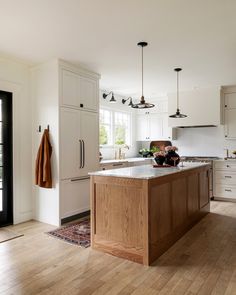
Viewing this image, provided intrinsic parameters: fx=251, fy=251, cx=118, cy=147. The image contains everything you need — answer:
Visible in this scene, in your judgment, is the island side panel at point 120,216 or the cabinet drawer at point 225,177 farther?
the cabinet drawer at point 225,177

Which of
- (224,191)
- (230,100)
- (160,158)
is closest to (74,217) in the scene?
(160,158)

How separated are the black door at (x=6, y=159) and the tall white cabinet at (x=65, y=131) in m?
0.41

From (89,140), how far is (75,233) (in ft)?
5.46

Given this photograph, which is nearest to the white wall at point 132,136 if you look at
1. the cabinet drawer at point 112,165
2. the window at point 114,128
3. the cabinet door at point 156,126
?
the window at point 114,128

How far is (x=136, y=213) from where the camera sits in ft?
8.97

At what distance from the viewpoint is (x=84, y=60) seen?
3.98 meters

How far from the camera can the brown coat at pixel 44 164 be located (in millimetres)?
3910

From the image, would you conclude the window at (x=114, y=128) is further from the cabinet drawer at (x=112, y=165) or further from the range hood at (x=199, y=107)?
the range hood at (x=199, y=107)

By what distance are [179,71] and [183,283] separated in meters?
3.51

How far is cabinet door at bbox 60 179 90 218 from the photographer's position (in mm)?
4047

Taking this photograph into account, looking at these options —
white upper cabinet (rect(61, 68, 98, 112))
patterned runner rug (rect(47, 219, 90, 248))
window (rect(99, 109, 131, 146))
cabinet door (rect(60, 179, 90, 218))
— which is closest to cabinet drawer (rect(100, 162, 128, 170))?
cabinet door (rect(60, 179, 90, 218))

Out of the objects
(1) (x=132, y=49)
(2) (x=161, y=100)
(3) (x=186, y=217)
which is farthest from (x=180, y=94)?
(3) (x=186, y=217)

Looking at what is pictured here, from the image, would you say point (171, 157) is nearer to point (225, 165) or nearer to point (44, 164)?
point (44, 164)

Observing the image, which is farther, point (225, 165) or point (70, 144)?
point (225, 165)
